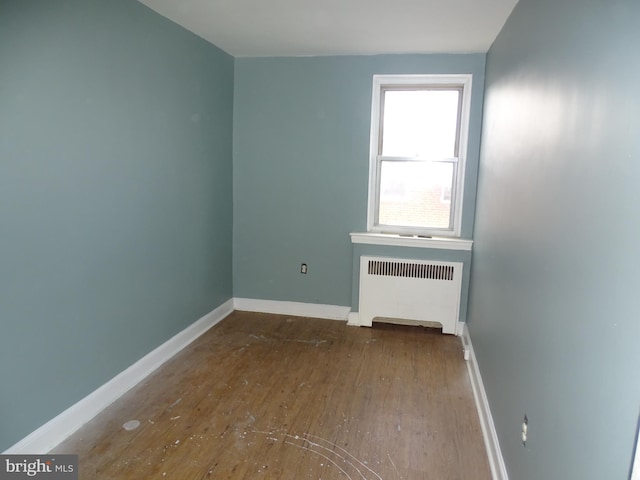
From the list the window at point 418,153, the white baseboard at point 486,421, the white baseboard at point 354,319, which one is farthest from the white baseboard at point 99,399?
the white baseboard at point 486,421

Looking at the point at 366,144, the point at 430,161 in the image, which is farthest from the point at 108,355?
the point at 430,161

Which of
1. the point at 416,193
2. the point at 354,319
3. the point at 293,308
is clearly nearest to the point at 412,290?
the point at 354,319

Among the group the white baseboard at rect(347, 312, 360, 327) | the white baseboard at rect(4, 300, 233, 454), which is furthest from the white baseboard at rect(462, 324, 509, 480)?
the white baseboard at rect(4, 300, 233, 454)

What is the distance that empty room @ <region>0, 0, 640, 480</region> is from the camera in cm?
125

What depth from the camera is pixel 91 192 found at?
2.39 meters

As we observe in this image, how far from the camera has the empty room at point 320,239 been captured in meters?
1.25

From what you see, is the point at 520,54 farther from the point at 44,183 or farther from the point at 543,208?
the point at 44,183

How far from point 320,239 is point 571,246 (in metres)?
2.98

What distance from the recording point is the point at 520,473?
169 centimetres

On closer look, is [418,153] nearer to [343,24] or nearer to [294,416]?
[343,24]

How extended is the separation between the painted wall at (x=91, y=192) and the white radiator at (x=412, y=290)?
1579 millimetres

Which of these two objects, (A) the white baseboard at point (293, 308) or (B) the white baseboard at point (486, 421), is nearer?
(B) the white baseboard at point (486, 421)

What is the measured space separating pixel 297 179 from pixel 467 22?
1.94 meters

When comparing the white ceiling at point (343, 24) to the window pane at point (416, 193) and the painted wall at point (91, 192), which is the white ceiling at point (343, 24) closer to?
the painted wall at point (91, 192)
